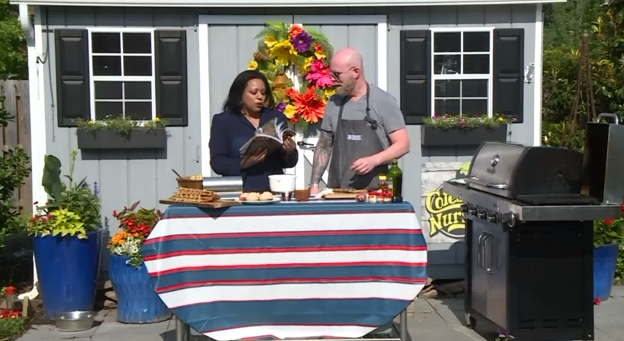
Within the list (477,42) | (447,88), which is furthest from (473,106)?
(477,42)

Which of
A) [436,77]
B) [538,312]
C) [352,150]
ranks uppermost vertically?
[436,77]

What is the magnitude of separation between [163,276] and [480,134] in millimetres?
3303

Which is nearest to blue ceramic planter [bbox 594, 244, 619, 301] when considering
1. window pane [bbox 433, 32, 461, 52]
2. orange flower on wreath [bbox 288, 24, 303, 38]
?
window pane [bbox 433, 32, 461, 52]

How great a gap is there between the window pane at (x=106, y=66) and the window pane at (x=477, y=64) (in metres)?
2.85

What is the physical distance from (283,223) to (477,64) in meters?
3.09

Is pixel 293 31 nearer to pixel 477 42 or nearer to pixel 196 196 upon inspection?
pixel 477 42

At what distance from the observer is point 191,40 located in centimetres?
669

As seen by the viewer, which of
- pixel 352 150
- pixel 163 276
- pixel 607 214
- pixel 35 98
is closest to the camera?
pixel 163 276

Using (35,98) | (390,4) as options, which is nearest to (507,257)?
(390,4)

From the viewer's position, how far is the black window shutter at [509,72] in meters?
6.80

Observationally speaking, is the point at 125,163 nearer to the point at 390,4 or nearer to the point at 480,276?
the point at 390,4

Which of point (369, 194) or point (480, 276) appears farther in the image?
point (480, 276)

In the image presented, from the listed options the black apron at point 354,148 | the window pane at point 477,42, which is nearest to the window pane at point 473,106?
the window pane at point 477,42

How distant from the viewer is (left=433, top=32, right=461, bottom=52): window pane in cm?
682
